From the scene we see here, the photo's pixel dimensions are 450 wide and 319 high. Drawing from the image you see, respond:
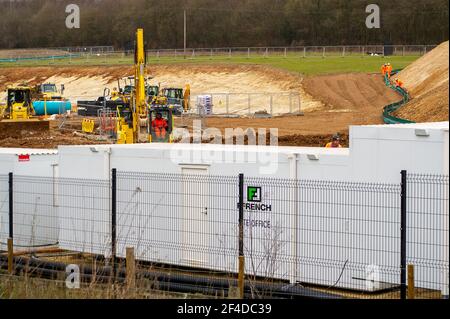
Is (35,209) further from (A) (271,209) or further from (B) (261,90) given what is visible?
(B) (261,90)

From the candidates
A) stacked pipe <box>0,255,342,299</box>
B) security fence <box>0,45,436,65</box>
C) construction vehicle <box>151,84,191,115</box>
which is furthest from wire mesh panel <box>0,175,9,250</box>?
security fence <box>0,45,436,65</box>

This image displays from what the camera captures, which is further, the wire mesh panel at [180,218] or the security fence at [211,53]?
the security fence at [211,53]

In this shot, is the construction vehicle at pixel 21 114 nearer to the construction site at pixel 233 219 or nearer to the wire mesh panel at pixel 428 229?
the construction site at pixel 233 219

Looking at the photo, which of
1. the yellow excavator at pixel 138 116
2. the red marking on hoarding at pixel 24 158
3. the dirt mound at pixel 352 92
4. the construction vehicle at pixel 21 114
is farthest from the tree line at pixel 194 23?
the red marking on hoarding at pixel 24 158

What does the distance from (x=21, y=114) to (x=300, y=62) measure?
35.2 metres

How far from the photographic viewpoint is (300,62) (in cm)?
7875

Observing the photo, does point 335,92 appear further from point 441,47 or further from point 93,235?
point 93,235

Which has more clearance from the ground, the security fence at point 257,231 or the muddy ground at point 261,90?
the muddy ground at point 261,90

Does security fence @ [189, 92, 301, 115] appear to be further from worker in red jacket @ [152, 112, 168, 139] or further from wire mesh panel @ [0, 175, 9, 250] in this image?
wire mesh panel @ [0, 175, 9, 250]

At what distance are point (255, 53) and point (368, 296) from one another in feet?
273

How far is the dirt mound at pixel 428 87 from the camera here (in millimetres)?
39844

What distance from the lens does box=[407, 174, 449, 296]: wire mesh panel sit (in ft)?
41.9

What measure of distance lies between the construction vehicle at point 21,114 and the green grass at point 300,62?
25.4 m
